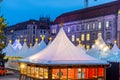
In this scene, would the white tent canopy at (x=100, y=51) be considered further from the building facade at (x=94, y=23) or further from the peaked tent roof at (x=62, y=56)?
the building facade at (x=94, y=23)

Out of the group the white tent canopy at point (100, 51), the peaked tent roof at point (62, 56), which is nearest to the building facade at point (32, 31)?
the white tent canopy at point (100, 51)

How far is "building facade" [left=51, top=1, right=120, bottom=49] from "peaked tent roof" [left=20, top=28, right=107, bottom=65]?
35955 mm

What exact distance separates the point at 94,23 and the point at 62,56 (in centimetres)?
5201

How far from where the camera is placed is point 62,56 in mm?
23859

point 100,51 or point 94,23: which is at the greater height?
point 94,23

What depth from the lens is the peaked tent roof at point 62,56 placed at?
23.2m

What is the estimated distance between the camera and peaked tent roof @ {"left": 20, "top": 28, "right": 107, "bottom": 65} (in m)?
23.2

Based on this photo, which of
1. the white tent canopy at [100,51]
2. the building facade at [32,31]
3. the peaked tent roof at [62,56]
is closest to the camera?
the peaked tent roof at [62,56]

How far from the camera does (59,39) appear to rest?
1000 inches

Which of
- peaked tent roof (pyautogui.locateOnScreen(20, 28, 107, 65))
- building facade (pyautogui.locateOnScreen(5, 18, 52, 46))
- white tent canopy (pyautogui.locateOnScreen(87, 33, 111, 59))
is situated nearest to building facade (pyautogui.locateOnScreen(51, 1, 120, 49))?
building facade (pyautogui.locateOnScreen(5, 18, 52, 46))

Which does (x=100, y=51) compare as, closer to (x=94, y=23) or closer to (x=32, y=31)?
(x=94, y=23)

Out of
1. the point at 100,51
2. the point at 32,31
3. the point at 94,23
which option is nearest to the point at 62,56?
the point at 100,51

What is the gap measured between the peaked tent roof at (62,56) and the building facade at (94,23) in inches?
1416

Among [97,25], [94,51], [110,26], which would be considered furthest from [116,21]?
[94,51]
